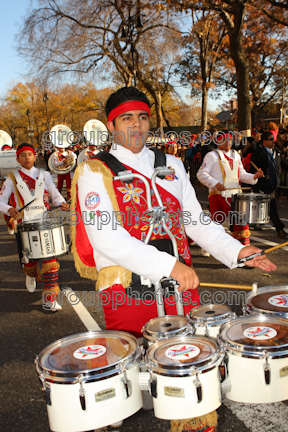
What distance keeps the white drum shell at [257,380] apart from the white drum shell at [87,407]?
52 cm

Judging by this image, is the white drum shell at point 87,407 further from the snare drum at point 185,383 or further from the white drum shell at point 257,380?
Result: the white drum shell at point 257,380

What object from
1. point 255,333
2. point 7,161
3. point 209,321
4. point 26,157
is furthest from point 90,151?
point 7,161

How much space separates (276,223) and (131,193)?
6.41m

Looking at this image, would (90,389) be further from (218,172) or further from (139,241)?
(218,172)

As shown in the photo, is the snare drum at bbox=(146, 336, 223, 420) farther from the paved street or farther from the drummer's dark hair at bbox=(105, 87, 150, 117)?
the drummer's dark hair at bbox=(105, 87, 150, 117)

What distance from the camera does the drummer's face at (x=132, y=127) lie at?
2484mm

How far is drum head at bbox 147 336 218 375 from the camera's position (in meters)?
1.82

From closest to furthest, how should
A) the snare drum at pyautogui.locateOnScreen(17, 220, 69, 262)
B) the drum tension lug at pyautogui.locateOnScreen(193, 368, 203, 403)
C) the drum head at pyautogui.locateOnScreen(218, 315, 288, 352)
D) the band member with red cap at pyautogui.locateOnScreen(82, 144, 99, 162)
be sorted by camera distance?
the drum tension lug at pyautogui.locateOnScreen(193, 368, 203, 403), the drum head at pyautogui.locateOnScreen(218, 315, 288, 352), the snare drum at pyautogui.locateOnScreen(17, 220, 69, 262), the band member with red cap at pyautogui.locateOnScreen(82, 144, 99, 162)

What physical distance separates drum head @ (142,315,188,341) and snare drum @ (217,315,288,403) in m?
0.23

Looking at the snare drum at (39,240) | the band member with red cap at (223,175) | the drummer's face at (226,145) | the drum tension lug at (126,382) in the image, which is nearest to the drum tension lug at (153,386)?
the drum tension lug at (126,382)

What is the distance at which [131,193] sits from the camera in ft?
8.24

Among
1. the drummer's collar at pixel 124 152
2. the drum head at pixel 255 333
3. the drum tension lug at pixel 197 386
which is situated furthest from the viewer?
the drummer's collar at pixel 124 152

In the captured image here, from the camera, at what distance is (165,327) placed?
85.7 inches

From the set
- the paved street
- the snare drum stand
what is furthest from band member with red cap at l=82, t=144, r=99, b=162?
the snare drum stand
